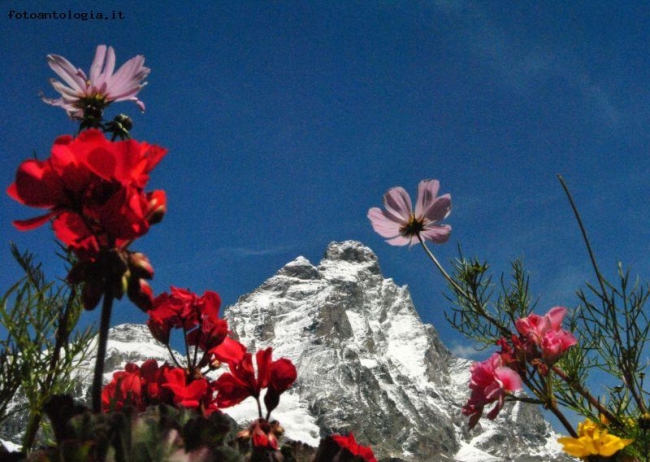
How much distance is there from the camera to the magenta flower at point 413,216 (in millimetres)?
2529

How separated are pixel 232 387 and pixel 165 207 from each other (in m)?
0.66

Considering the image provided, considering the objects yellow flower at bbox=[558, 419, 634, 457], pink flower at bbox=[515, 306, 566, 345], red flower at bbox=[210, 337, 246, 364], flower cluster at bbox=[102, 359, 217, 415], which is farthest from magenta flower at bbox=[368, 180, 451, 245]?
flower cluster at bbox=[102, 359, 217, 415]

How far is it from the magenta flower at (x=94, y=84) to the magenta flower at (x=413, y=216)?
1187 mm

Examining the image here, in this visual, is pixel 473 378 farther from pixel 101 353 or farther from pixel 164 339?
pixel 101 353

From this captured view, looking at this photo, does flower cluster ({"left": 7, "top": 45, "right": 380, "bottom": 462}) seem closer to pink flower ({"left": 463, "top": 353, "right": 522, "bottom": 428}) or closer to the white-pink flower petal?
pink flower ({"left": 463, "top": 353, "right": 522, "bottom": 428})

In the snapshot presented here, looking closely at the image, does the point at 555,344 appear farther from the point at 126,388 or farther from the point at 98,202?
the point at 98,202

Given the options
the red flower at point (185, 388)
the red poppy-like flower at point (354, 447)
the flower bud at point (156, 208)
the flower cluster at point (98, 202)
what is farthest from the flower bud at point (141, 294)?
the red poppy-like flower at point (354, 447)

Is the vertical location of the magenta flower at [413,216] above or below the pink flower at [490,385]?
above

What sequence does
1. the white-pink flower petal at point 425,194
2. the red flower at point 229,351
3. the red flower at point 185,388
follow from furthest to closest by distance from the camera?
the white-pink flower petal at point 425,194 < the red flower at point 229,351 < the red flower at point 185,388

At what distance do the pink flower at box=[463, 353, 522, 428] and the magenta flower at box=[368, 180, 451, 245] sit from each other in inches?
22.6

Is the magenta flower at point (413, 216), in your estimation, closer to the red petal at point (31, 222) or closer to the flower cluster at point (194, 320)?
the flower cluster at point (194, 320)

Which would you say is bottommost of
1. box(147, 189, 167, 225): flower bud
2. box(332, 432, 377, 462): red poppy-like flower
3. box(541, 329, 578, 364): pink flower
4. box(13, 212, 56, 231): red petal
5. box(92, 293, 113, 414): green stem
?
box(332, 432, 377, 462): red poppy-like flower

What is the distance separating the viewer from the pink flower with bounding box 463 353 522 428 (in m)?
2.06

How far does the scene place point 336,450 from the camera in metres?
1.44
